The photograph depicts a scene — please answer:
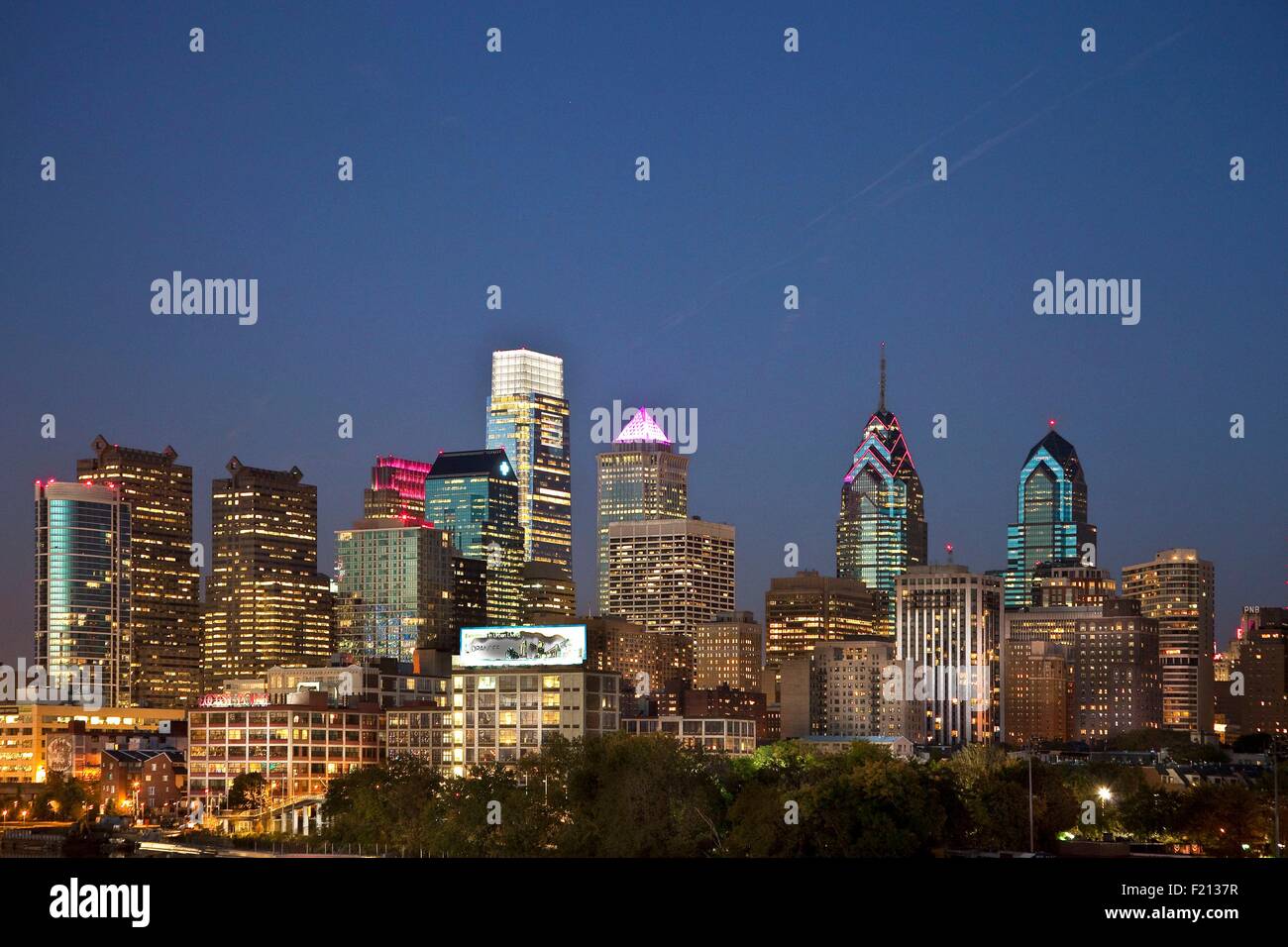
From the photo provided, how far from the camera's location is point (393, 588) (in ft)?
623

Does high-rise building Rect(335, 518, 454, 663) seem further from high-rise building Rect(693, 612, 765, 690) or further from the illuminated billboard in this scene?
the illuminated billboard

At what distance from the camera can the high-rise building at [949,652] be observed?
175 m

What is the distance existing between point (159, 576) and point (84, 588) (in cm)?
1099

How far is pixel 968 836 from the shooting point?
49562 millimetres

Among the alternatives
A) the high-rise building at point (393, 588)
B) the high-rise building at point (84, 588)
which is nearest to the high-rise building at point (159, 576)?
the high-rise building at point (84, 588)

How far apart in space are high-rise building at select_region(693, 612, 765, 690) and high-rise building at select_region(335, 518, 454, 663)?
26.7 m

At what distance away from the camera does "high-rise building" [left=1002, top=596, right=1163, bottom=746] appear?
17675 cm

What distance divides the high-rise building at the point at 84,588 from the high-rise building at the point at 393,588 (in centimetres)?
2440

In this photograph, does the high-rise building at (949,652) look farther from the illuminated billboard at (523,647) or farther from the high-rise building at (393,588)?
the illuminated billboard at (523,647)

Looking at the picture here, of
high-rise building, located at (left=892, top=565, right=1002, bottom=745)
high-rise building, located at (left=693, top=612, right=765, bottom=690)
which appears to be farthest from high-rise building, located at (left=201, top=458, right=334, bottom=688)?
high-rise building, located at (left=892, top=565, right=1002, bottom=745)
